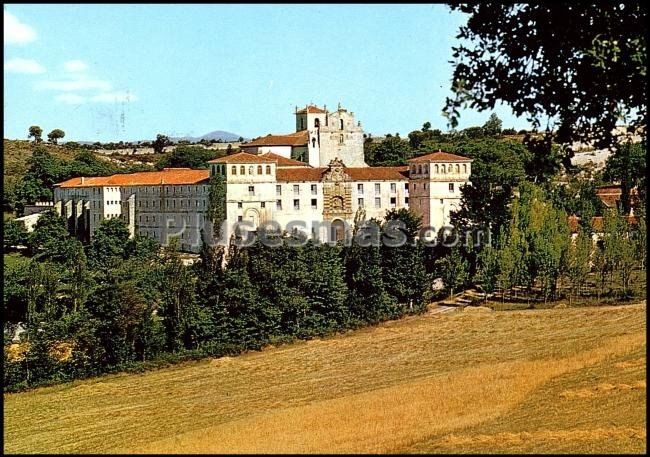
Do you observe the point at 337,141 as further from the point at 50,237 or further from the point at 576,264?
the point at 576,264

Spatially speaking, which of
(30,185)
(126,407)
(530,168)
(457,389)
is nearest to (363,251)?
(126,407)

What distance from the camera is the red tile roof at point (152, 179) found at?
200ft

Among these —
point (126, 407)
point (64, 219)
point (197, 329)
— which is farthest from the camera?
point (64, 219)

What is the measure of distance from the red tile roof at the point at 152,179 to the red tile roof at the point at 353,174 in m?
5.40

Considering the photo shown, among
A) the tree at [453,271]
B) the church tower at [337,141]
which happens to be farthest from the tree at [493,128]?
the tree at [453,271]

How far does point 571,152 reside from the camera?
1014 cm

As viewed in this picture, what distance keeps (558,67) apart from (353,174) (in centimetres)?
4833

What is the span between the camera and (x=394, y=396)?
56.2 feet

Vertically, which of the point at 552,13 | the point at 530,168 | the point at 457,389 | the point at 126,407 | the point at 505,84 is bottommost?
the point at 126,407

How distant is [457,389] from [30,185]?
238ft

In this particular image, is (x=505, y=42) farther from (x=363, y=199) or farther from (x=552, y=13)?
(x=363, y=199)

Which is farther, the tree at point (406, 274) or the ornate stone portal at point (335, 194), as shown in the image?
the ornate stone portal at point (335, 194)

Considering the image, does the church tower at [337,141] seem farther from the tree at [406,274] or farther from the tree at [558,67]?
the tree at [558,67]

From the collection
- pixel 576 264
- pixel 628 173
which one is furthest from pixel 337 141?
pixel 628 173
